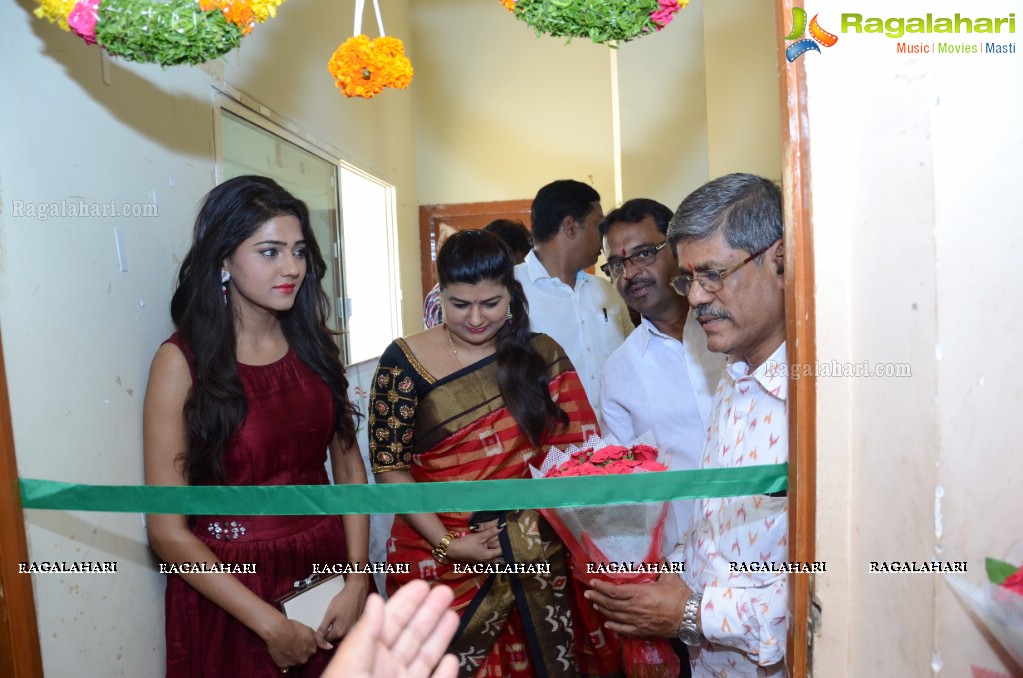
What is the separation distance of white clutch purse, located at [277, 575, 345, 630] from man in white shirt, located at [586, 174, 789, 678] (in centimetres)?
70

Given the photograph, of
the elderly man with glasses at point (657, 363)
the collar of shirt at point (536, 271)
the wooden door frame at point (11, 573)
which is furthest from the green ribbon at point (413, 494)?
the collar of shirt at point (536, 271)

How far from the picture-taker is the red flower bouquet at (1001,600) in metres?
1.06

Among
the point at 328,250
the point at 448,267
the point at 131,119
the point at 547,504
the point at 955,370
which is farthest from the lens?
the point at 328,250

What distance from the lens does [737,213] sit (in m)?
1.64

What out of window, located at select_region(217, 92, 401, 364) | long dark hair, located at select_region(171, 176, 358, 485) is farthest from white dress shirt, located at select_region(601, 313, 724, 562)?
window, located at select_region(217, 92, 401, 364)

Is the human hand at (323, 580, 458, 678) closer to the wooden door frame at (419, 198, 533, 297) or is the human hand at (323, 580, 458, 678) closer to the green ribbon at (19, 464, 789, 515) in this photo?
the green ribbon at (19, 464, 789, 515)

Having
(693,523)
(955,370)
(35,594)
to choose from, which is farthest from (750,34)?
(35,594)

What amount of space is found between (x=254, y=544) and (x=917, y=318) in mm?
1493

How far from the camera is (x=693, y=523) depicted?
181 cm

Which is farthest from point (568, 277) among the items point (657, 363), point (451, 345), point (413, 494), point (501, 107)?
point (501, 107)

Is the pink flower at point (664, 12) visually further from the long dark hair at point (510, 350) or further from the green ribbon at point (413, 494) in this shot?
the long dark hair at point (510, 350)

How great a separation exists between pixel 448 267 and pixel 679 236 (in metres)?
0.88

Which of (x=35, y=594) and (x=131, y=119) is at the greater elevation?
(x=131, y=119)

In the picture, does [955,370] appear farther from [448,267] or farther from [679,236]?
[448,267]
